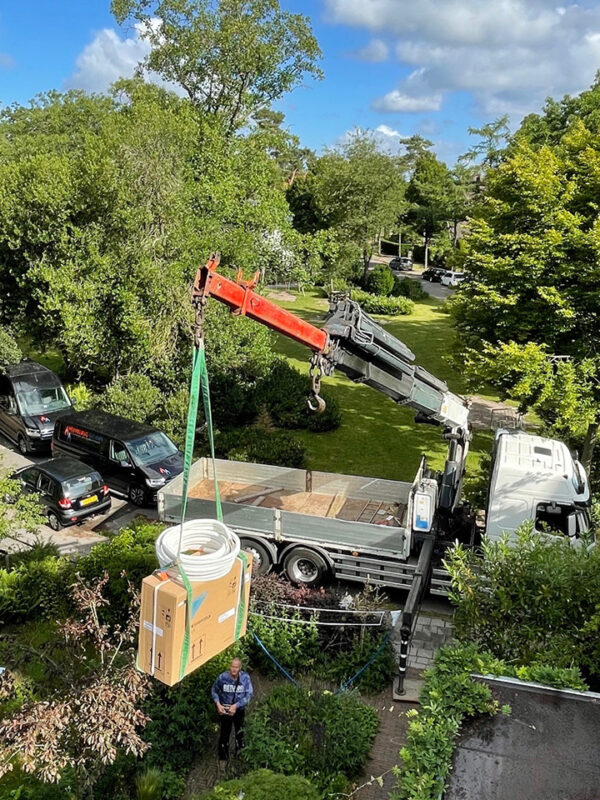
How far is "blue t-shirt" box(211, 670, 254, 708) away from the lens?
7.47 meters

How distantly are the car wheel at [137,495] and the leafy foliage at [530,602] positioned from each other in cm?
923

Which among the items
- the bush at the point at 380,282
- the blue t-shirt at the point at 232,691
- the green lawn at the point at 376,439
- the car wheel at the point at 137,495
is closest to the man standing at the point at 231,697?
the blue t-shirt at the point at 232,691

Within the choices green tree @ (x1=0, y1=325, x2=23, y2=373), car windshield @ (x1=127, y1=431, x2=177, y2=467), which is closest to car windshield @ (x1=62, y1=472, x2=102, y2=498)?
car windshield @ (x1=127, y1=431, x2=177, y2=467)

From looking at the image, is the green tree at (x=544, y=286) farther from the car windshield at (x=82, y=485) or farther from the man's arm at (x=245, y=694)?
the car windshield at (x=82, y=485)

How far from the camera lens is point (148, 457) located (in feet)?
50.6

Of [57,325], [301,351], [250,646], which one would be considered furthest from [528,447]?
[301,351]

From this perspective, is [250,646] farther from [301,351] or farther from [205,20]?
[301,351]

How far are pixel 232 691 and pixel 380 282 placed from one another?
128 ft

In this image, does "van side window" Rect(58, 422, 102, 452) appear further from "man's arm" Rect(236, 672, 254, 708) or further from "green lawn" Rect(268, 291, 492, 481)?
"man's arm" Rect(236, 672, 254, 708)

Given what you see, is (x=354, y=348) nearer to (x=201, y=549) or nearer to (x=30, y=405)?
(x=201, y=549)

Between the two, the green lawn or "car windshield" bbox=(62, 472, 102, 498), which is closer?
"car windshield" bbox=(62, 472, 102, 498)

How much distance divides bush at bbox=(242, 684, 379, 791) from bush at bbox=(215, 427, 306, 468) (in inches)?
327

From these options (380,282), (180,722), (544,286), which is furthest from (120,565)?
(380,282)

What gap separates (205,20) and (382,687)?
2081cm
